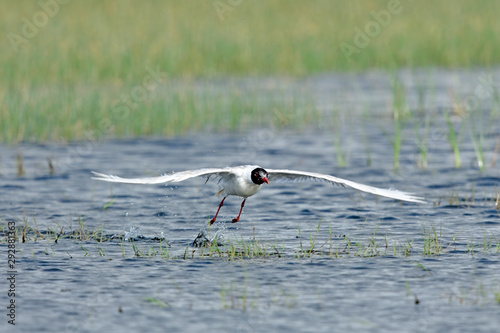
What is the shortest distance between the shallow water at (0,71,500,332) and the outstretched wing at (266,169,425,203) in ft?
2.01

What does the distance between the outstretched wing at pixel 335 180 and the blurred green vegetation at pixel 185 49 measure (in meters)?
8.07

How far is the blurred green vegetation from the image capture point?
17.8 metres

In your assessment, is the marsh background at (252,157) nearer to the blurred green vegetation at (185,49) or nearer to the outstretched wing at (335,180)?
the blurred green vegetation at (185,49)

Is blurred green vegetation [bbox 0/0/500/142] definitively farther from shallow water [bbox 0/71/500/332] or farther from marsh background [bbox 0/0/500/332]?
shallow water [bbox 0/71/500/332]

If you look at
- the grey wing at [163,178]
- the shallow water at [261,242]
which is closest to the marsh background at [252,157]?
the shallow water at [261,242]

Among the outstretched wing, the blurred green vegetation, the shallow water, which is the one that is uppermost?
the blurred green vegetation

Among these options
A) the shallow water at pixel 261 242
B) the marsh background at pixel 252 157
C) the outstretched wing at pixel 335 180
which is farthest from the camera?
the outstretched wing at pixel 335 180

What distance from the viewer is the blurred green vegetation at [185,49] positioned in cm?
1778

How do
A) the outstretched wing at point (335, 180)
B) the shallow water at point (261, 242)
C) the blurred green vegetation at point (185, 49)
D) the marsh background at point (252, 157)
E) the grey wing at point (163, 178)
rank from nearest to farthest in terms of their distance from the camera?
the shallow water at point (261, 242) → the marsh background at point (252, 157) → the grey wing at point (163, 178) → the outstretched wing at point (335, 180) → the blurred green vegetation at point (185, 49)

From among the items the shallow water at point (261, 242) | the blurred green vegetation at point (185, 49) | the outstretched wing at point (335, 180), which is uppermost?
the blurred green vegetation at point (185, 49)

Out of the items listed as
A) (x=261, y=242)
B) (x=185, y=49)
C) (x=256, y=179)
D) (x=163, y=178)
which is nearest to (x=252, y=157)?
(x=261, y=242)

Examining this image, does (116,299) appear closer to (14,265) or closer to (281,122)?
(14,265)

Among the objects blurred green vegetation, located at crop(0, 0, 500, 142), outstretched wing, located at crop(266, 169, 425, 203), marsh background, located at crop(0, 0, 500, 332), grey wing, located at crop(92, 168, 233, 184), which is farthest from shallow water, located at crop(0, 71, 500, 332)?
blurred green vegetation, located at crop(0, 0, 500, 142)

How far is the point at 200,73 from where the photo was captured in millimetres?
22406
